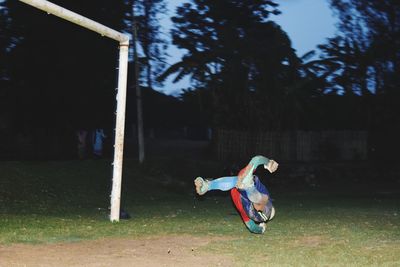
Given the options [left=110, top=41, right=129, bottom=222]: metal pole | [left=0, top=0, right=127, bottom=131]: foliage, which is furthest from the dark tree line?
[left=110, top=41, right=129, bottom=222]: metal pole

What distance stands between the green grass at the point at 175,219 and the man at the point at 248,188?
43cm

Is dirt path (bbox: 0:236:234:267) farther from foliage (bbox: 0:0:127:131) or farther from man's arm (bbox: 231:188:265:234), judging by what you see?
foliage (bbox: 0:0:127:131)

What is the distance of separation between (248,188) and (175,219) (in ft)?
12.1

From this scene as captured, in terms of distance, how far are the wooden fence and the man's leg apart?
21.6m

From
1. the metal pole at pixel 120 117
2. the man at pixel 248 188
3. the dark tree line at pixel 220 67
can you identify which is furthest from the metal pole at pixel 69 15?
the dark tree line at pixel 220 67

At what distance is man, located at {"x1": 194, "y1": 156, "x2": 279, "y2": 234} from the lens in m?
9.58

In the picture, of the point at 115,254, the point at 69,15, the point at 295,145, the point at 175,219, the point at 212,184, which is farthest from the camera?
the point at 295,145

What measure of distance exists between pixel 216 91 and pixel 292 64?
14.6ft

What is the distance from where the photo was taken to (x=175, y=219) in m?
13.0

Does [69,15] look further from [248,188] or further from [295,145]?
[295,145]

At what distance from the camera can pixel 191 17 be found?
4178 centimetres

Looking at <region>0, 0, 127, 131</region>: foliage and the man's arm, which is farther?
<region>0, 0, 127, 131</region>: foliage

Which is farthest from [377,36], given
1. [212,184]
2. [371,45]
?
[212,184]

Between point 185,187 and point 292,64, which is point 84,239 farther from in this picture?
point 292,64
